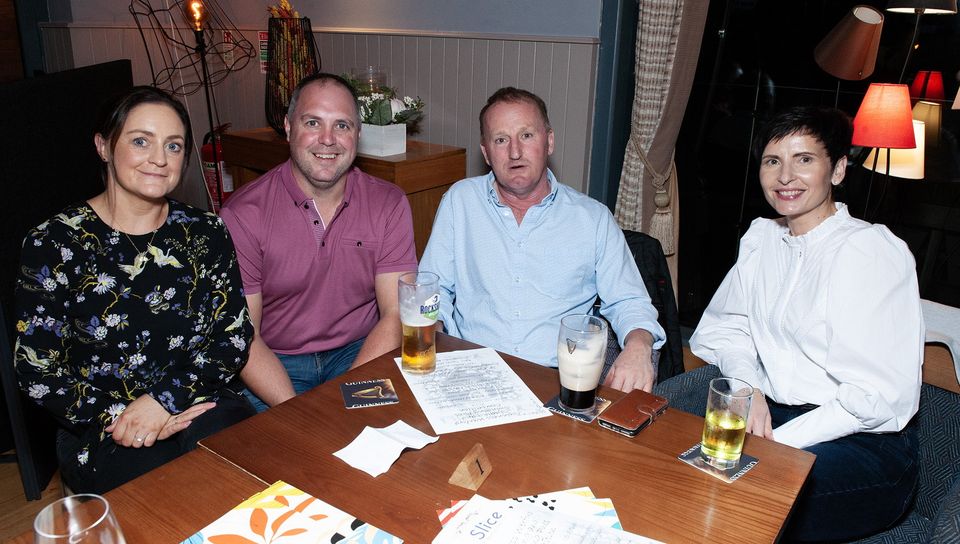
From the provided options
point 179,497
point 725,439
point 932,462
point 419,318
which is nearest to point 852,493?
point 932,462

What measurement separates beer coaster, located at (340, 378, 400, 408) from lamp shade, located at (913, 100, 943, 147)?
8.29 feet

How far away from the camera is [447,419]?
1.29 metres

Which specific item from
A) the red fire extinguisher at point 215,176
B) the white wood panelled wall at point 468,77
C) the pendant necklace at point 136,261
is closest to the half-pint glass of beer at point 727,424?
the pendant necklace at point 136,261

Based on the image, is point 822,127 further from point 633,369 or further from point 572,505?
point 572,505

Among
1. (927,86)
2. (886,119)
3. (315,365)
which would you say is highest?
(927,86)

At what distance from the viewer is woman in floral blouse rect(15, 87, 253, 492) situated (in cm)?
159

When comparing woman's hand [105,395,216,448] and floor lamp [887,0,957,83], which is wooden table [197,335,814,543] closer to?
woman's hand [105,395,216,448]

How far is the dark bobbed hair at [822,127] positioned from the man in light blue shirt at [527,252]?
1.79 ft

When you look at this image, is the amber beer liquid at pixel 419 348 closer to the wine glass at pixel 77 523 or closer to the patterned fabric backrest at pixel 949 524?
the wine glass at pixel 77 523

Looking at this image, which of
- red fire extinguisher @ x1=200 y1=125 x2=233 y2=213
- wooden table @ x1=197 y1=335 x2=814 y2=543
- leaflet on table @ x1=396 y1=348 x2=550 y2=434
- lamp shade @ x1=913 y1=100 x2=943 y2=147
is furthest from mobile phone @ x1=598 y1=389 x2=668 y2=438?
red fire extinguisher @ x1=200 y1=125 x2=233 y2=213

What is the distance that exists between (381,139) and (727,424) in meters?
2.43

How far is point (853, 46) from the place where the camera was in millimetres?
2682

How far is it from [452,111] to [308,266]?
177 cm

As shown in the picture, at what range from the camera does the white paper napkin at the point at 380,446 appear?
1142mm
